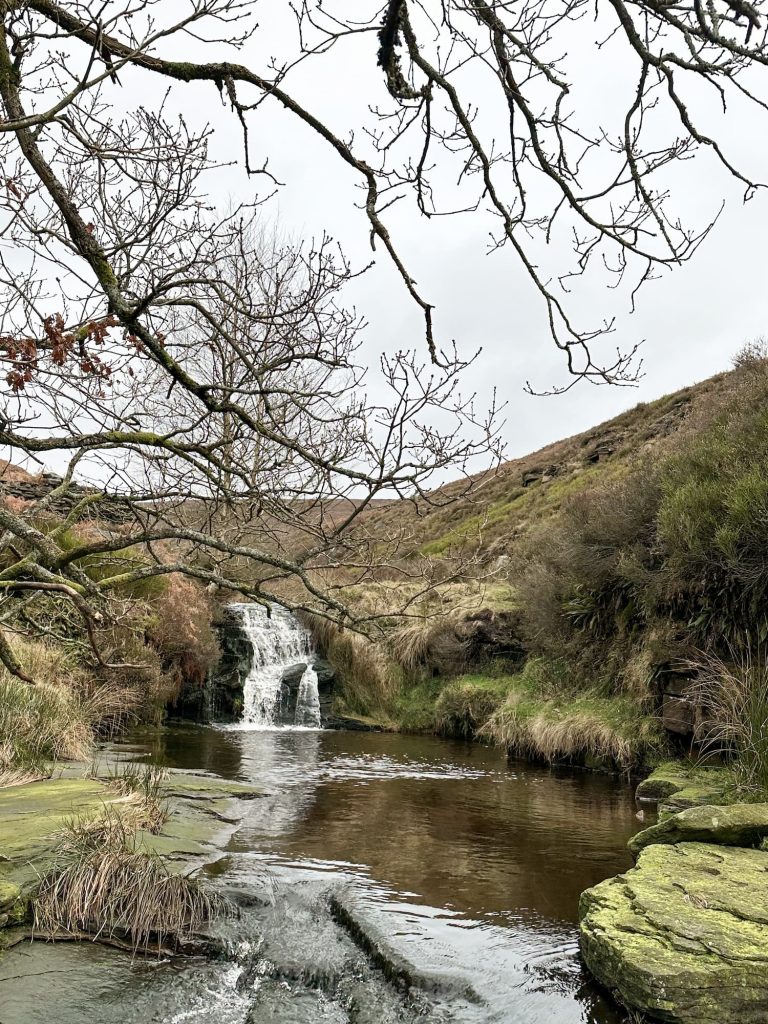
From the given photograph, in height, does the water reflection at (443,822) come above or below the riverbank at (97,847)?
below

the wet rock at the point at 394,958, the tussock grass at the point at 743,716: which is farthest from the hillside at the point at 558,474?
the wet rock at the point at 394,958

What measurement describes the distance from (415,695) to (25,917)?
12.4 m

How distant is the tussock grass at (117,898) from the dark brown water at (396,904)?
0.82 ft

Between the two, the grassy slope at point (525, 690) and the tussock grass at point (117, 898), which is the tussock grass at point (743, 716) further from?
the tussock grass at point (117, 898)

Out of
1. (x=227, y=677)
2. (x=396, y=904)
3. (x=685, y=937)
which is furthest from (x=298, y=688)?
(x=685, y=937)

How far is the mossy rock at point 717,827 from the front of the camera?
207 inches

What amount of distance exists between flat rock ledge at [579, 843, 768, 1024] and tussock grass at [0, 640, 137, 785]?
17.6 feet

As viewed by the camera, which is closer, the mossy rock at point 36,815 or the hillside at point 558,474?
the mossy rock at point 36,815

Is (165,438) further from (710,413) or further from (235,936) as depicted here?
(710,413)

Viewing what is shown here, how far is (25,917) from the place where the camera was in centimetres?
448

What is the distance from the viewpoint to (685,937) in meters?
3.84

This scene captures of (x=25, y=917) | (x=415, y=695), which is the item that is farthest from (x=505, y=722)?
(x=25, y=917)

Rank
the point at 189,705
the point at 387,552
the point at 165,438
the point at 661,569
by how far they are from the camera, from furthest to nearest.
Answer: the point at 189,705 < the point at 661,569 < the point at 387,552 < the point at 165,438

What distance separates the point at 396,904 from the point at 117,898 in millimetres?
1712
